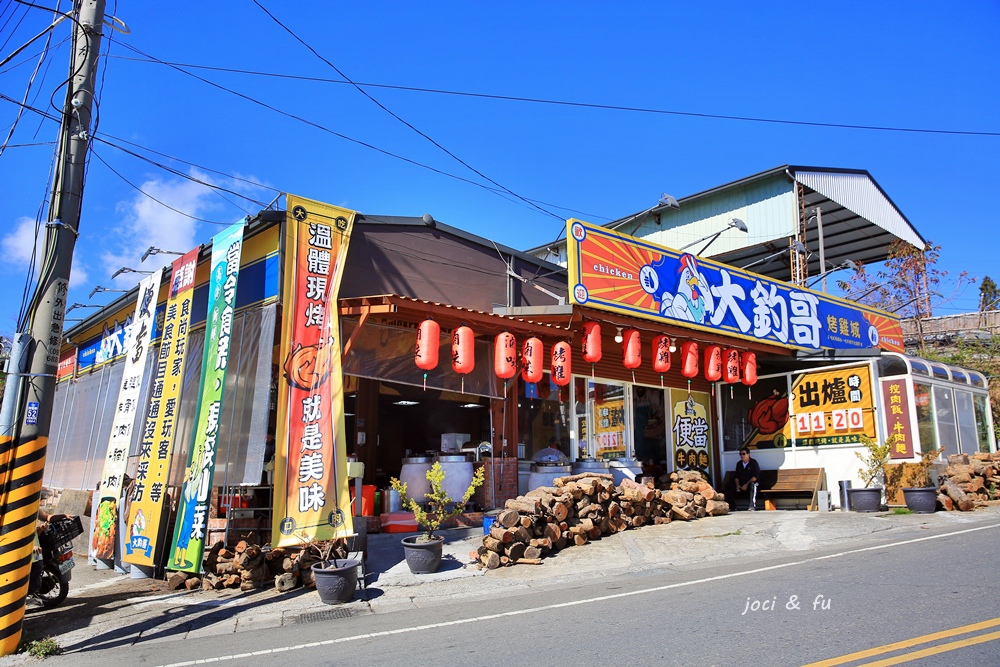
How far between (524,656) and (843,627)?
2.74m

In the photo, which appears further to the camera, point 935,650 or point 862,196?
point 862,196

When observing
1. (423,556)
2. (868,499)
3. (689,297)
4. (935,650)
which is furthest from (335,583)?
(868,499)

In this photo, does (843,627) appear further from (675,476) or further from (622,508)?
(675,476)

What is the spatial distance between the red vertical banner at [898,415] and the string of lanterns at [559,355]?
3064mm

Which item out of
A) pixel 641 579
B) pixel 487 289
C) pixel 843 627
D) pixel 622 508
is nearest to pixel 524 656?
pixel 843 627

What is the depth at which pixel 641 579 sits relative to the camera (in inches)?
364

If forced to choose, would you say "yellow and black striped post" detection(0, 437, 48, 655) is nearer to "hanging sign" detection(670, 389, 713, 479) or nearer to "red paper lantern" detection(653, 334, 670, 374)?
"red paper lantern" detection(653, 334, 670, 374)

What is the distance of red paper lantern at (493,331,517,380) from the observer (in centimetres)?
1241

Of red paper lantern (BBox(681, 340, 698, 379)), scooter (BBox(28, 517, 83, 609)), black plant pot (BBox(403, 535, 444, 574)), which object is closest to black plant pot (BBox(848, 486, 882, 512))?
red paper lantern (BBox(681, 340, 698, 379))

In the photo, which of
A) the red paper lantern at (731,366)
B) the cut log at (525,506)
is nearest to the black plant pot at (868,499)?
the red paper lantern at (731,366)

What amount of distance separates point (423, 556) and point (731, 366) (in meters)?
9.92

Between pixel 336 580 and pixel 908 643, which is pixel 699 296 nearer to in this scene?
pixel 336 580

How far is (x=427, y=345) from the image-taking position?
1128cm

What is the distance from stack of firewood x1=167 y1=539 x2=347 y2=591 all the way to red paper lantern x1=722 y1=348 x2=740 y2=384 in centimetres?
1065
